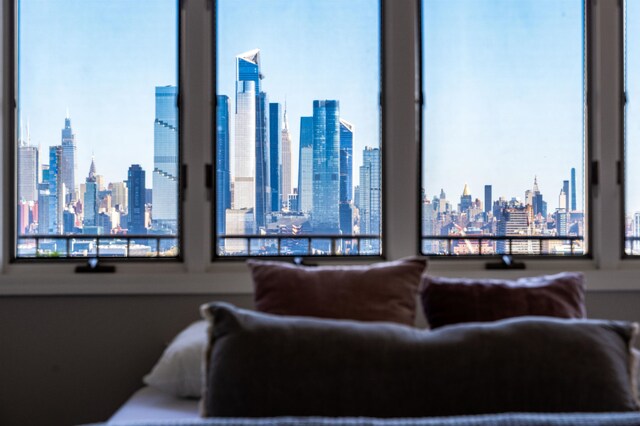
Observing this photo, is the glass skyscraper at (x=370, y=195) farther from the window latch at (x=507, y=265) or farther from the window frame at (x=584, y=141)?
the window latch at (x=507, y=265)

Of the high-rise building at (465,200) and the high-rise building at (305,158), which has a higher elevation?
the high-rise building at (305,158)

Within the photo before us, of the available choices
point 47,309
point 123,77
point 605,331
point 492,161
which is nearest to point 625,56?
point 492,161

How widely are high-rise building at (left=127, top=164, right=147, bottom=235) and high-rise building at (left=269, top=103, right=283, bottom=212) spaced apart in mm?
519

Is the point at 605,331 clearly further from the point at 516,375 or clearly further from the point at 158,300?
the point at 158,300

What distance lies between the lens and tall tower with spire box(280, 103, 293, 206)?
288 cm

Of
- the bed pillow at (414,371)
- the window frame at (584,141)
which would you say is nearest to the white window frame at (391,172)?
the window frame at (584,141)

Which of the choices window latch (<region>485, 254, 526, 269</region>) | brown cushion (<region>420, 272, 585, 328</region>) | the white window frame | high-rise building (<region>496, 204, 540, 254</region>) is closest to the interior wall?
the white window frame

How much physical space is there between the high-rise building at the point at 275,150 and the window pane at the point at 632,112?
1430 millimetres

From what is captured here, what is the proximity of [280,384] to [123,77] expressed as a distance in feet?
5.68

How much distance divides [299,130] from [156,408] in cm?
127

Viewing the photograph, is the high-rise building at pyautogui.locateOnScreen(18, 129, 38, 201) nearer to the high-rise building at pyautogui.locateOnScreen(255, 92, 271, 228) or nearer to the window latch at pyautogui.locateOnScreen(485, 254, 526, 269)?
the high-rise building at pyautogui.locateOnScreen(255, 92, 271, 228)

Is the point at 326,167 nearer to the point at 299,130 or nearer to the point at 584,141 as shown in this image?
the point at 299,130

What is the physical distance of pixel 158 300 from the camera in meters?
2.73

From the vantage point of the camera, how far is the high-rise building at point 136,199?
286 centimetres
